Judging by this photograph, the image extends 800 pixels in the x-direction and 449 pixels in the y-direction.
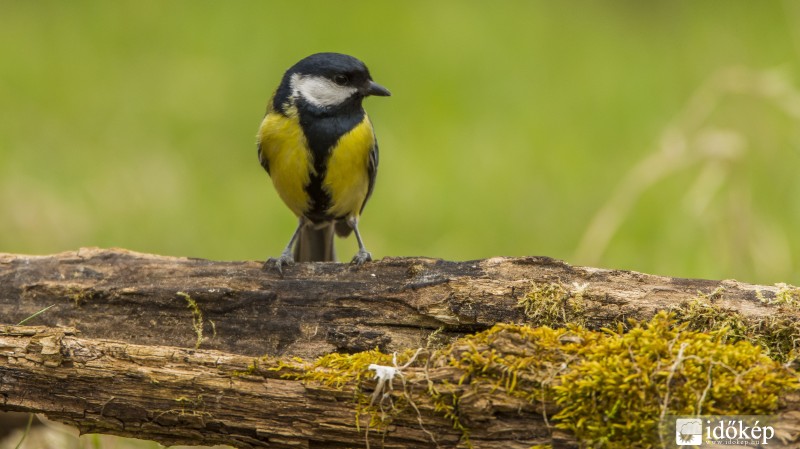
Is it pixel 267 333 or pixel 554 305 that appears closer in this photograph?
pixel 554 305

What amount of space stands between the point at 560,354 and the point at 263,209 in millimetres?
5044

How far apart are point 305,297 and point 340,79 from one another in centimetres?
139

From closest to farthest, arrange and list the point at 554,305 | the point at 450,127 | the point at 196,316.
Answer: the point at 554,305 → the point at 196,316 → the point at 450,127

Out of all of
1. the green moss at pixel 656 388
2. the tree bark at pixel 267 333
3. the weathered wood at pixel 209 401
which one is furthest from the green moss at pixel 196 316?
the green moss at pixel 656 388

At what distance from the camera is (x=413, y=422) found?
112 inches

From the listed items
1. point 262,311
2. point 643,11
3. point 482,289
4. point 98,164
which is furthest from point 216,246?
point 643,11

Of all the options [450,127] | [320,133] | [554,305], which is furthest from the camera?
[450,127]

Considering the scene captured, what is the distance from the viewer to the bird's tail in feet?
17.3

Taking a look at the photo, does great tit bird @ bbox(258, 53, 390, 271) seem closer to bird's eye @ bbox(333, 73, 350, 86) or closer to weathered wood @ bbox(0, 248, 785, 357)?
bird's eye @ bbox(333, 73, 350, 86)

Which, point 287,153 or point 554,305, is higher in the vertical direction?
point 287,153

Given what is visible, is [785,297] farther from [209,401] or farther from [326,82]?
[326,82]

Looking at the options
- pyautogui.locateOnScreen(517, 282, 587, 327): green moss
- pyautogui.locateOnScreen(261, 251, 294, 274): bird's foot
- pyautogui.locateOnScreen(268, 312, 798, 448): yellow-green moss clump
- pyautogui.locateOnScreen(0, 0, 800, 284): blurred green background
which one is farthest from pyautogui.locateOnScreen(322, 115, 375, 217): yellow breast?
pyautogui.locateOnScreen(268, 312, 798, 448): yellow-green moss clump

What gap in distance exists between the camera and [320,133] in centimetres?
454

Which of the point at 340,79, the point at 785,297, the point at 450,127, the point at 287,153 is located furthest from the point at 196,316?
the point at 450,127
